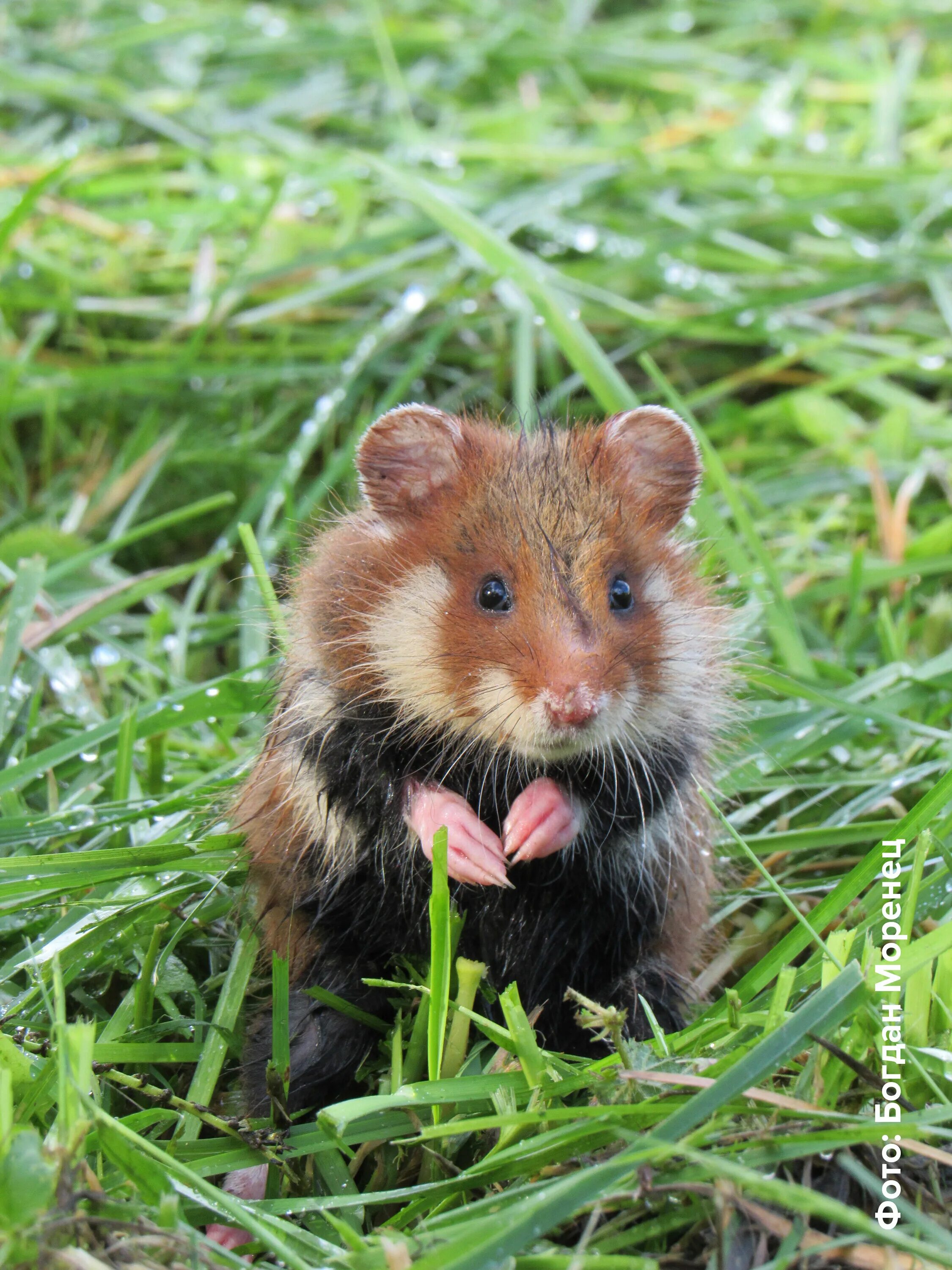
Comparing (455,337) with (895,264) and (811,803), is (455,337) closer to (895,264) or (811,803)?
(895,264)

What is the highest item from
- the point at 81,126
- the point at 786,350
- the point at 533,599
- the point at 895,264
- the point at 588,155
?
the point at 81,126

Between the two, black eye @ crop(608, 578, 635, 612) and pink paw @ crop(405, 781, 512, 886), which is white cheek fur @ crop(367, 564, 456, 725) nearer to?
pink paw @ crop(405, 781, 512, 886)

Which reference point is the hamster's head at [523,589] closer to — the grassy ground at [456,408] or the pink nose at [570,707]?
the pink nose at [570,707]

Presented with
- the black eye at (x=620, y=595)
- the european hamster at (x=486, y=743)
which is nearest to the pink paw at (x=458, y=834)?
the european hamster at (x=486, y=743)

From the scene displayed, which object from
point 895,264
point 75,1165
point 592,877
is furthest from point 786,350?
point 75,1165

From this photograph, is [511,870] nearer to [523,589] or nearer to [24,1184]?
[523,589]

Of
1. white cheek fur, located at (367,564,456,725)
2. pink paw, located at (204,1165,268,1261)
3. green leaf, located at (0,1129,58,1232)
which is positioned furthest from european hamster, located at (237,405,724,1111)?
green leaf, located at (0,1129,58,1232)

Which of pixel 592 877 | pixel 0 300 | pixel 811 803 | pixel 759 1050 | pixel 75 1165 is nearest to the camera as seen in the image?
pixel 75 1165

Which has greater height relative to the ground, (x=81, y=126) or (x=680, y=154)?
(x=81, y=126)
